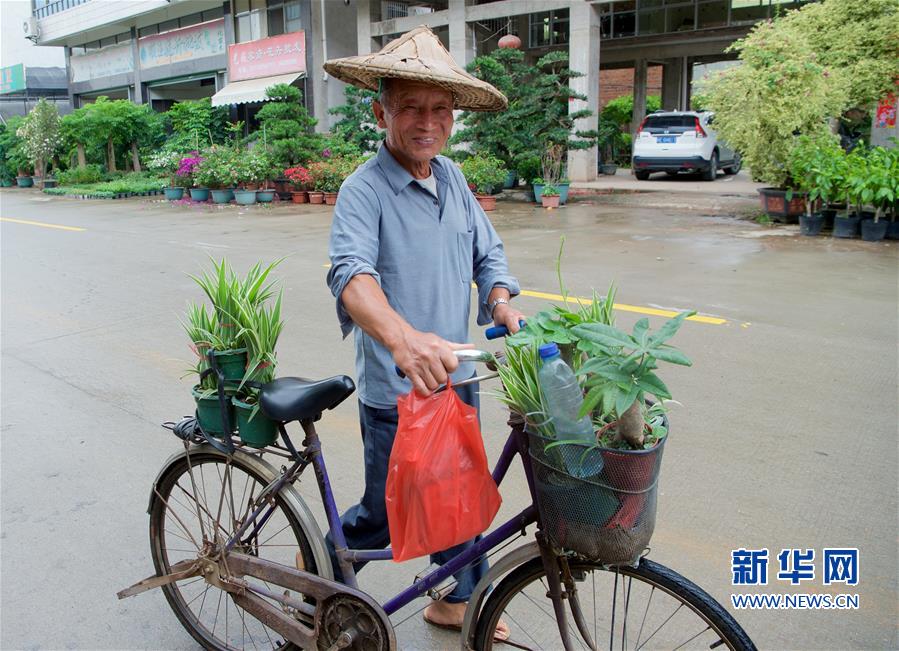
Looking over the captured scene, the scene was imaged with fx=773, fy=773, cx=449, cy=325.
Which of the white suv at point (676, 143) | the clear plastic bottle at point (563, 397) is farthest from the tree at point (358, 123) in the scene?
the clear plastic bottle at point (563, 397)

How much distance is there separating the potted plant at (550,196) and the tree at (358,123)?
5.96m

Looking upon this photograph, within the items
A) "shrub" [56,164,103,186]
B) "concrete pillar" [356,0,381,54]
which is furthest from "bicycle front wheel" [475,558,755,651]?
"shrub" [56,164,103,186]

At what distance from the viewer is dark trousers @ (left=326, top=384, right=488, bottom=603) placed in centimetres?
250

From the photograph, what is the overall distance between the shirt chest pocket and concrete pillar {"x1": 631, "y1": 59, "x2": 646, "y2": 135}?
22.9m

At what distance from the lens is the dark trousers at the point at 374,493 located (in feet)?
8.20

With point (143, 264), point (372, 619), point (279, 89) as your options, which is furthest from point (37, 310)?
point (279, 89)

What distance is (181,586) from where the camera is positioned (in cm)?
290

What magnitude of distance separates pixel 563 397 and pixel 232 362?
118 centimetres

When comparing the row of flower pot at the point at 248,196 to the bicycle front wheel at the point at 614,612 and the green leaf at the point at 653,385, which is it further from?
the green leaf at the point at 653,385

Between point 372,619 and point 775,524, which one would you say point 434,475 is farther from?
point 775,524

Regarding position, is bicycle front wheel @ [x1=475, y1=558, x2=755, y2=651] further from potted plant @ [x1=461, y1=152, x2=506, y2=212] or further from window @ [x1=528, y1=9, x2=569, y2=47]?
window @ [x1=528, y1=9, x2=569, y2=47]

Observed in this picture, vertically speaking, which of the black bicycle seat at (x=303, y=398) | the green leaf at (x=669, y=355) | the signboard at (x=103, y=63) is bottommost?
the black bicycle seat at (x=303, y=398)

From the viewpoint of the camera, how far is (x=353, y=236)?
2328mm

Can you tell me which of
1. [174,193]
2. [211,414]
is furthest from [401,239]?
[174,193]
